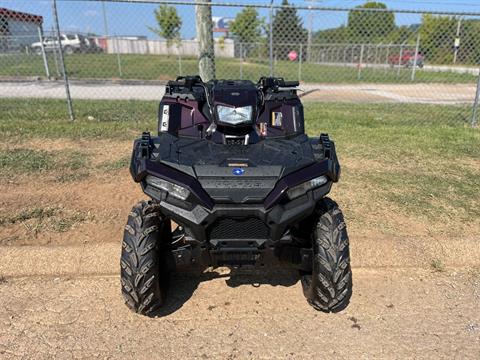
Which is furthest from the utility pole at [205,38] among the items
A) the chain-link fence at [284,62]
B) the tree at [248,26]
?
the tree at [248,26]

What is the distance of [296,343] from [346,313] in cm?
49

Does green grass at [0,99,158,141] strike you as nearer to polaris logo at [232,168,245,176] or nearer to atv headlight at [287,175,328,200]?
polaris logo at [232,168,245,176]

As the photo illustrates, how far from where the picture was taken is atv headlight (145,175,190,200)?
7.45 ft

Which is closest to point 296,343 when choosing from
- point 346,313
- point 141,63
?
point 346,313

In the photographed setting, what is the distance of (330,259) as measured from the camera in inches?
101

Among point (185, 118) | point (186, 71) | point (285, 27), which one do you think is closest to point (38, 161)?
point (185, 118)

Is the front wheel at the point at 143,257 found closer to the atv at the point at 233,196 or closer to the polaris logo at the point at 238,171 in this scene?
the atv at the point at 233,196

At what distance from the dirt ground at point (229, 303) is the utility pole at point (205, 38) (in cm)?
317

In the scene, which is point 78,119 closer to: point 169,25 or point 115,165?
point 115,165

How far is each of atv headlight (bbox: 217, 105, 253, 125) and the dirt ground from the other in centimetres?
124

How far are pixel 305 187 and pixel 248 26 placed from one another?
24054mm

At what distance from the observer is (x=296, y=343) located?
2.56m

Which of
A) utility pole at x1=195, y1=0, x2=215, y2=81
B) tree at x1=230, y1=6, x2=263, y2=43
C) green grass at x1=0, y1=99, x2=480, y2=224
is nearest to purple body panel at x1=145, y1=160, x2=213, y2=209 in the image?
green grass at x1=0, y1=99, x2=480, y2=224

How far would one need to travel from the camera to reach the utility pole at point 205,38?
20.9 feet
